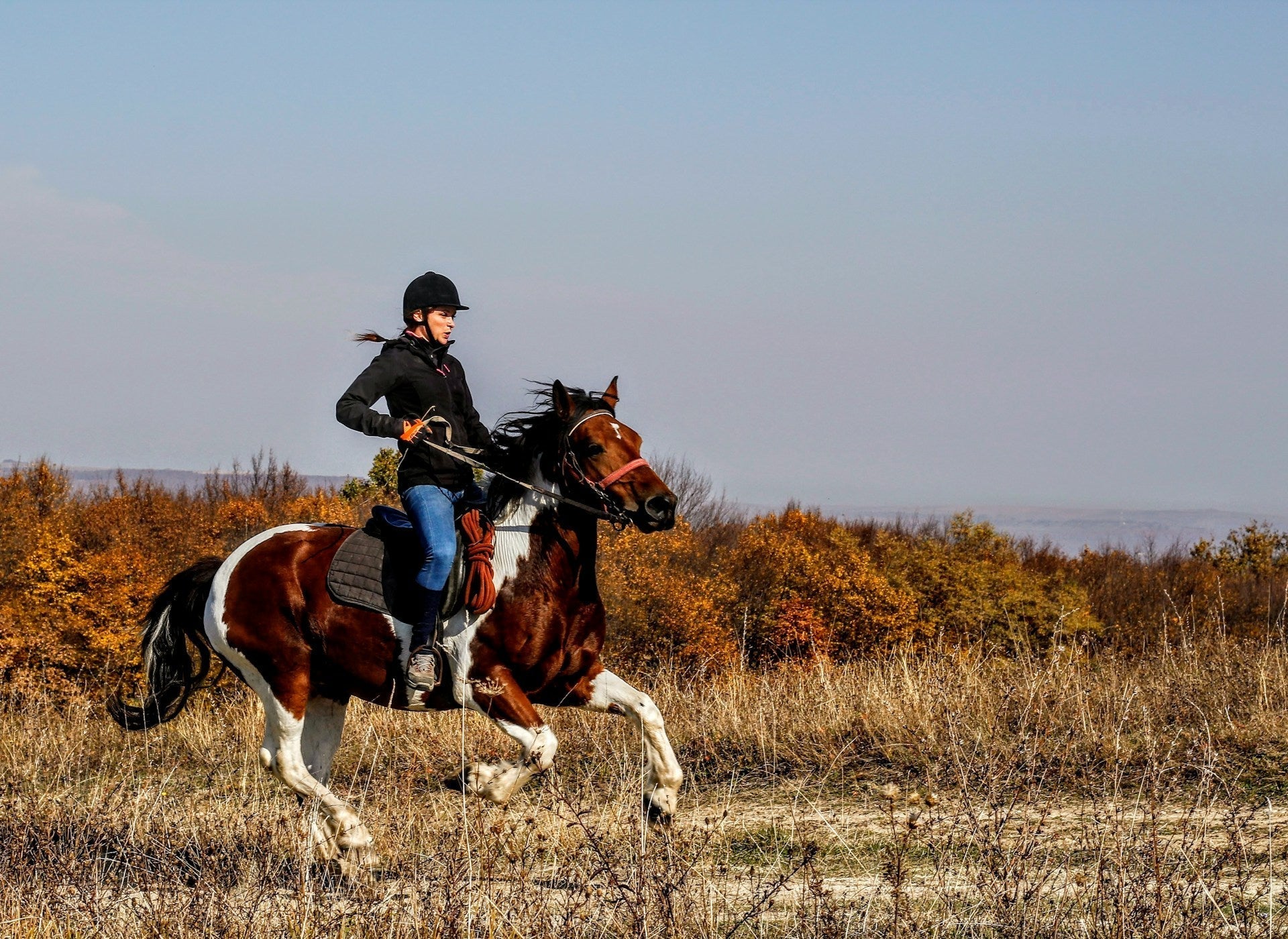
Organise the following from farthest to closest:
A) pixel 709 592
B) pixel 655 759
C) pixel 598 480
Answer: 1. pixel 709 592
2. pixel 598 480
3. pixel 655 759

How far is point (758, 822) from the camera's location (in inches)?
296

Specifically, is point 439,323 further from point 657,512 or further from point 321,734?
point 321,734

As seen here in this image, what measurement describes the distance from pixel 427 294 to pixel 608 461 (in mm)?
1408

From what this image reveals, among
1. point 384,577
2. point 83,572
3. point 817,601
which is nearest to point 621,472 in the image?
point 384,577

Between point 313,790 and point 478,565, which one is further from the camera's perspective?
point 313,790

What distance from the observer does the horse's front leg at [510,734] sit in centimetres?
626

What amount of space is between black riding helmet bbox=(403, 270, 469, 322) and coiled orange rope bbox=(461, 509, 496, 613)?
1.14 metres

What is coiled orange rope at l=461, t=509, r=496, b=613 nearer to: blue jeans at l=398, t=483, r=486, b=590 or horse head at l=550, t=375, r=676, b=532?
blue jeans at l=398, t=483, r=486, b=590

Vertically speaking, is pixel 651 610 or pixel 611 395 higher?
pixel 611 395

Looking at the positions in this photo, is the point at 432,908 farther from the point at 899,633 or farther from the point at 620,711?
the point at 899,633

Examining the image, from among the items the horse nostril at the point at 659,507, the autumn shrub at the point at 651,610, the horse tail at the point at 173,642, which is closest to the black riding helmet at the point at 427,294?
the horse nostril at the point at 659,507

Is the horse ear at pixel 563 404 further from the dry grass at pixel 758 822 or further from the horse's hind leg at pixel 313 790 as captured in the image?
the horse's hind leg at pixel 313 790

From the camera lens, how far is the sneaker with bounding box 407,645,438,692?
682 cm

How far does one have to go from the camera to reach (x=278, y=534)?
7695 mm
